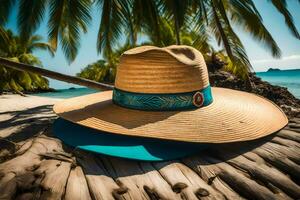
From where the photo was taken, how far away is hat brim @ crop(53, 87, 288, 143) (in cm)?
154

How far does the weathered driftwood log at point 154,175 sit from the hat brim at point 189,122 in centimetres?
11

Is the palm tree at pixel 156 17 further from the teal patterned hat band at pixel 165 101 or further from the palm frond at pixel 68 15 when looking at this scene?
the teal patterned hat band at pixel 165 101

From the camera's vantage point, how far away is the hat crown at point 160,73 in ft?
5.49

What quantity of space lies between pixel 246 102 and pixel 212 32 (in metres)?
4.40

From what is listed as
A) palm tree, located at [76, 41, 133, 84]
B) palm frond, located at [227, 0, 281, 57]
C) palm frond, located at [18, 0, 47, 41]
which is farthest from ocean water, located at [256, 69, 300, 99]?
palm frond, located at [18, 0, 47, 41]

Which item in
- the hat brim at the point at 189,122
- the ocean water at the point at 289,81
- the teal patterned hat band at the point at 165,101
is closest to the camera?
the hat brim at the point at 189,122

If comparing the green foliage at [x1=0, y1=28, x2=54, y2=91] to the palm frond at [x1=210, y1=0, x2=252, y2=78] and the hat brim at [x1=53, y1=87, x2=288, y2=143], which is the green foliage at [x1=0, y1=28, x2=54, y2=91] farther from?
the hat brim at [x1=53, y1=87, x2=288, y2=143]

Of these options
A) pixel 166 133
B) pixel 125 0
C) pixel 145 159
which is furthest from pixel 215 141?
pixel 125 0

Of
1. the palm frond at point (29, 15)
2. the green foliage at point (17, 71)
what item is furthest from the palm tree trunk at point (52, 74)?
the green foliage at point (17, 71)

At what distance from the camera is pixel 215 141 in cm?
149

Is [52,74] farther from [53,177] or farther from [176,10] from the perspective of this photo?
[176,10]

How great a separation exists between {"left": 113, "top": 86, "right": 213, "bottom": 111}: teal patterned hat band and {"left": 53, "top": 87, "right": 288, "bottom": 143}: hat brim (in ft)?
0.10

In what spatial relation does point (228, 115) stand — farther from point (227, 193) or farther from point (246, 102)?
point (227, 193)

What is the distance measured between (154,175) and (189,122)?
424 mm
